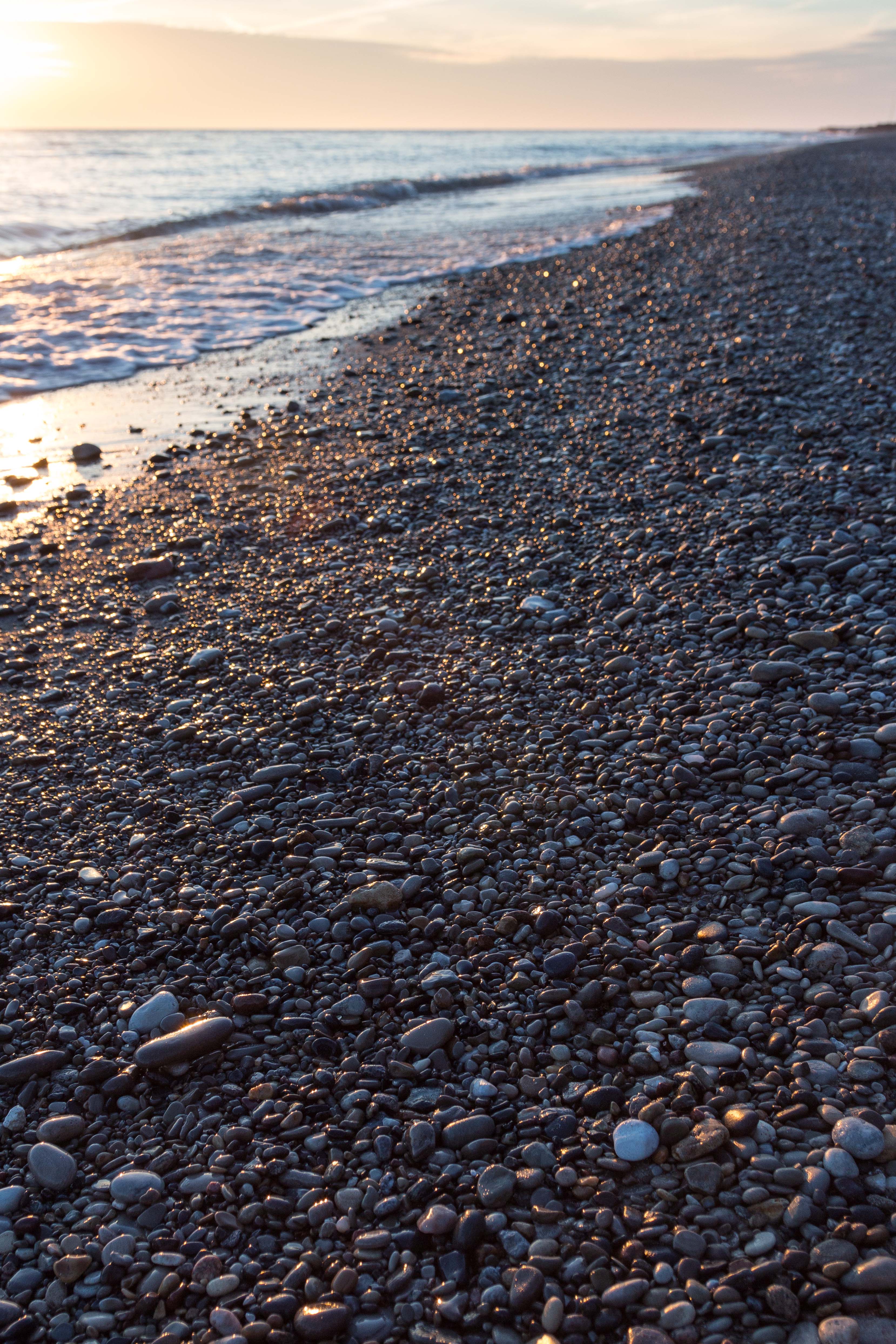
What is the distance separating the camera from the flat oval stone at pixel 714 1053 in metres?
2.64

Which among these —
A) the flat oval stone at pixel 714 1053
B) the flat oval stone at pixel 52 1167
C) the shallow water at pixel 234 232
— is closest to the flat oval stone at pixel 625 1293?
the flat oval stone at pixel 714 1053

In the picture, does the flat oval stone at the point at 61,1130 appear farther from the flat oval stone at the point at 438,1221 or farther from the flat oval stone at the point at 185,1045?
the flat oval stone at the point at 438,1221

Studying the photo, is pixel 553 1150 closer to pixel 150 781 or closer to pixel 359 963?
pixel 359 963

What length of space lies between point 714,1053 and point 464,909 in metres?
1.10

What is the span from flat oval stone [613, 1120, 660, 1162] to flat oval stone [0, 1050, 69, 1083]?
1.92m

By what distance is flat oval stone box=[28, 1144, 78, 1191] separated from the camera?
2.52m

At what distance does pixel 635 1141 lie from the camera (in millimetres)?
2457

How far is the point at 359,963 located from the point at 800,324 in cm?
1010

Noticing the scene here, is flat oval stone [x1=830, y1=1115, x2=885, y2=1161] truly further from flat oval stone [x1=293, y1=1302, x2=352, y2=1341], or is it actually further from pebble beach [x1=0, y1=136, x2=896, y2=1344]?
flat oval stone [x1=293, y1=1302, x2=352, y2=1341]

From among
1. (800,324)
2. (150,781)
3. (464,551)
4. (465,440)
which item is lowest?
(150,781)

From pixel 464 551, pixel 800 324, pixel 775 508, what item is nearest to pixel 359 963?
pixel 464 551

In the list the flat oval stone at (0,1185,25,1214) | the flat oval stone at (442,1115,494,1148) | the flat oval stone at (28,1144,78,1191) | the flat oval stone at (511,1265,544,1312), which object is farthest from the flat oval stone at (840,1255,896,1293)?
the flat oval stone at (0,1185,25,1214)

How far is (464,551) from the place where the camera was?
20.6ft

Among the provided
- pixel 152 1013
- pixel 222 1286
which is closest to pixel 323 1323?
pixel 222 1286
